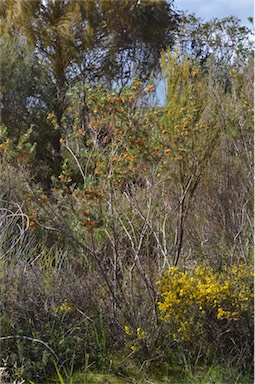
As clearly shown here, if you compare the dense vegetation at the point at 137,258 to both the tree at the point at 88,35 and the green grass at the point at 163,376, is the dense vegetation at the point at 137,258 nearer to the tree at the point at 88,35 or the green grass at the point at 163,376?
the green grass at the point at 163,376

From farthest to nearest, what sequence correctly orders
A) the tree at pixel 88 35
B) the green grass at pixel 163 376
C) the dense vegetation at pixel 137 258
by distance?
1. the tree at pixel 88 35
2. the dense vegetation at pixel 137 258
3. the green grass at pixel 163 376

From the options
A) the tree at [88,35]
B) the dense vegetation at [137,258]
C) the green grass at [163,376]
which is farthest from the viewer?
the tree at [88,35]

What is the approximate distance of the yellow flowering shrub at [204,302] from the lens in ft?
10.9

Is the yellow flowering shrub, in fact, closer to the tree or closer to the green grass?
the green grass

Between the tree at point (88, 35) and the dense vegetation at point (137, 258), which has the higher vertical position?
the tree at point (88, 35)

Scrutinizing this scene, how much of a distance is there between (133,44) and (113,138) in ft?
33.8

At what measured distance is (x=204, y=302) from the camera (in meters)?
3.38

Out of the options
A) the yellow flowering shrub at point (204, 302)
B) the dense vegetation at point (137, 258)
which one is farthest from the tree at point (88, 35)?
the yellow flowering shrub at point (204, 302)

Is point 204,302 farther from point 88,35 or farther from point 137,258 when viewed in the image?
point 88,35

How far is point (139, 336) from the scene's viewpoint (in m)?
3.46

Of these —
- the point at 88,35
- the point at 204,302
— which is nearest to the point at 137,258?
the point at 204,302

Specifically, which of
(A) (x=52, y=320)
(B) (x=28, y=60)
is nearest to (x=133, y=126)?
(A) (x=52, y=320)

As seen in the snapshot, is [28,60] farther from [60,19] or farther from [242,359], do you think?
[242,359]

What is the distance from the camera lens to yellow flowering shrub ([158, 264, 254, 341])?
3.33m
